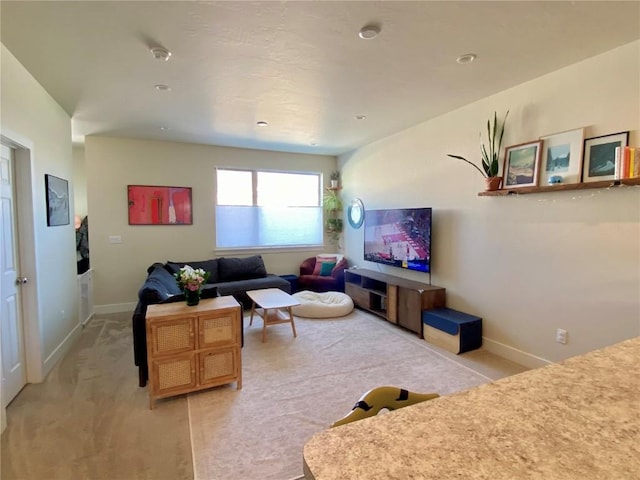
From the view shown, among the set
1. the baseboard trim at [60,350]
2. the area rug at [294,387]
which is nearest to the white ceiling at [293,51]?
the baseboard trim at [60,350]

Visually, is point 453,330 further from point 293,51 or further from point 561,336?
point 293,51

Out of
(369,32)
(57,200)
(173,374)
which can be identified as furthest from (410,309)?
(57,200)

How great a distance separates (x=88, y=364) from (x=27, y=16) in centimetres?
295

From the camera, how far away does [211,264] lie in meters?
5.37

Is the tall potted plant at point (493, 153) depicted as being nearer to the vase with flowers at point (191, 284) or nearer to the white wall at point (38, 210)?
the vase with flowers at point (191, 284)

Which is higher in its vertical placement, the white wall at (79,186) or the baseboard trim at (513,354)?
the white wall at (79,186)

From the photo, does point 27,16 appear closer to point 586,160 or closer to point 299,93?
point 299,93

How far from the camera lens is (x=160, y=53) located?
2.45 meters

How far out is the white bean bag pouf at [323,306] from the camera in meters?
4.71

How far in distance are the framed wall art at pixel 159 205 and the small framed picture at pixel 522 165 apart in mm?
4611

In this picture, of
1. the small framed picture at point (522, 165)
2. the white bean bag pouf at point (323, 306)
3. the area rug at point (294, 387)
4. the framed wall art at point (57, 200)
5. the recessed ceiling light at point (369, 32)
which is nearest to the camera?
the area rug at point (294, 387)

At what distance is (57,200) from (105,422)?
7.90ft

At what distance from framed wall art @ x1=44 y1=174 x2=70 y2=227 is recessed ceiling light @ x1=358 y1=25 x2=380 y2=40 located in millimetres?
3211

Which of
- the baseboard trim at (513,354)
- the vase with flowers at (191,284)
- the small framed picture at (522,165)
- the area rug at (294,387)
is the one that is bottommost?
the area rug at (294,387)
